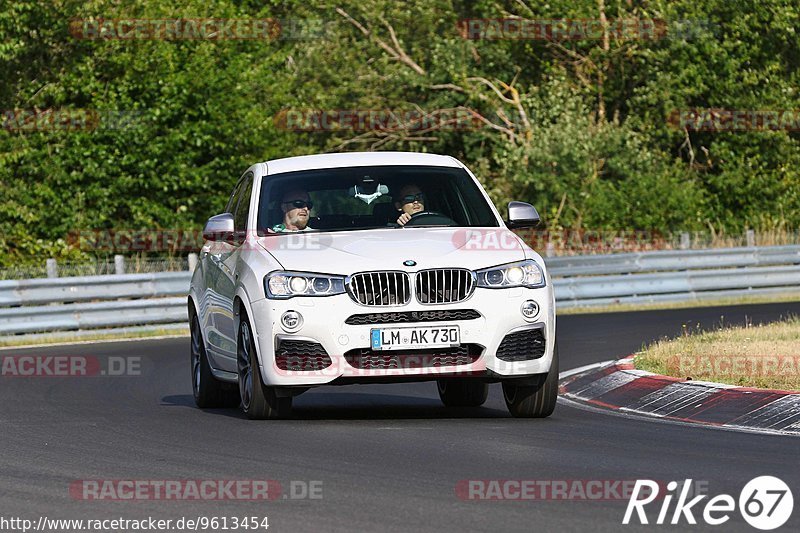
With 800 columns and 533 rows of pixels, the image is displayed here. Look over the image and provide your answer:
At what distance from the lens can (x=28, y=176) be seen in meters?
36.6

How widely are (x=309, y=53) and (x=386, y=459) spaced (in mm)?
36599

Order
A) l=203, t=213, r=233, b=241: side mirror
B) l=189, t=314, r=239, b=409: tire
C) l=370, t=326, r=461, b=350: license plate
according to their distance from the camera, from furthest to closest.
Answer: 1. l=189, t=314, r=239, b=409: tire
2. l=203, t=213, r=233, b=241: side mirror
3. l=370, t=326, r=461, b=350: license plate

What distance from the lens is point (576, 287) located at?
27859 mm

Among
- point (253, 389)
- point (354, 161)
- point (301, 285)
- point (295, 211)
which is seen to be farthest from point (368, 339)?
point (354, 161)

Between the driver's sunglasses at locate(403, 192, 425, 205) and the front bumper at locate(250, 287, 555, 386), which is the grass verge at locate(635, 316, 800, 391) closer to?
the front bumper at locate(250, 287, 555, 386)

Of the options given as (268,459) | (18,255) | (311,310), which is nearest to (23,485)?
(268,459)

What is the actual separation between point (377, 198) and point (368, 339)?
5.44 ft

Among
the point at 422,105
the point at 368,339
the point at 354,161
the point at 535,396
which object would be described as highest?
the point at 354,161

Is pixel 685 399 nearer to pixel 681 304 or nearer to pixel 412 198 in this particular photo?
pixel 412 198

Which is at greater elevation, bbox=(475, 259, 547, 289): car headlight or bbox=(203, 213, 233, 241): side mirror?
bbox=(203, 213, 233, 241): side mirror

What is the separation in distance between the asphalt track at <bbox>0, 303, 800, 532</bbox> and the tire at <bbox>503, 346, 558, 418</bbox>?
151mm

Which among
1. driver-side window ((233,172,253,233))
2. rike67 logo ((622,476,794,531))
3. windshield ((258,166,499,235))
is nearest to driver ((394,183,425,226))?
windshield ((258,166,499,235))

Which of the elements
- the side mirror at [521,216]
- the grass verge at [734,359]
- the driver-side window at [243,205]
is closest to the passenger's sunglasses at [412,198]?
the side mirror at [521,216]

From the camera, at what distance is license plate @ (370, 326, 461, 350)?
10641 millimetres
